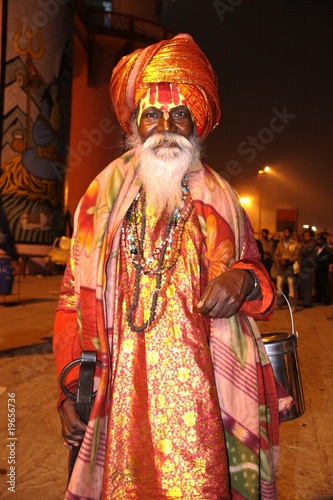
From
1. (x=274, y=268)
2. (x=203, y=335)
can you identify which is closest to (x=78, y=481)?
(x=203, y=335)

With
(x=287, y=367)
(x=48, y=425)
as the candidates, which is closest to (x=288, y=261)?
(x=48, y=425)

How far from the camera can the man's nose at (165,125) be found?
1865 mm

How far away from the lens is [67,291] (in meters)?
1.78

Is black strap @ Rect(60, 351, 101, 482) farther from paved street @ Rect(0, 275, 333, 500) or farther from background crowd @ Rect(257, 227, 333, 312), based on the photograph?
background crowd @ Rect(257, 227, 333, 312)

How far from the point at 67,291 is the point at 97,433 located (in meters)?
0.51

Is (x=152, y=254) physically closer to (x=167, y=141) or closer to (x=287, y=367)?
(x=167, y=141)

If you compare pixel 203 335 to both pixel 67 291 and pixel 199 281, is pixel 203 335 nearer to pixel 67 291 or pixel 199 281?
pixel 199 281

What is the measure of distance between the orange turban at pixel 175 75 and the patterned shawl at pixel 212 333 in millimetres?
401

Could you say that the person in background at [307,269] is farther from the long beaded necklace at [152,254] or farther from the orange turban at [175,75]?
the long beaded necklace at [152,254]

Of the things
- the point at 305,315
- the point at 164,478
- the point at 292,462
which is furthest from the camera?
the point at 305,315

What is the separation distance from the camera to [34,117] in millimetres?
13953

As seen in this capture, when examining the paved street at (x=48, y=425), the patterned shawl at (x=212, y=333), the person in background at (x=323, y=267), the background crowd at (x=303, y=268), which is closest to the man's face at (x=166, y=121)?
the patterned shawl at (x=212, y=333)

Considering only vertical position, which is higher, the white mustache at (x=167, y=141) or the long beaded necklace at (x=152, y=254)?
the white mustache at (x=167, y=141)

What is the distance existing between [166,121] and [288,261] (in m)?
9.05
